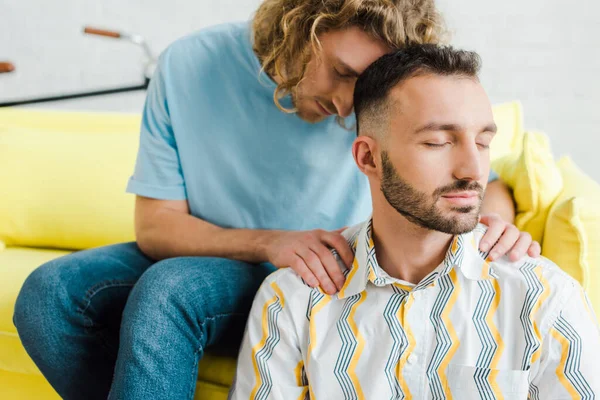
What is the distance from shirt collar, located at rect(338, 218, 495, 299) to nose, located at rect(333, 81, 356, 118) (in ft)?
0.75

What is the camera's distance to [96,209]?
197 cm

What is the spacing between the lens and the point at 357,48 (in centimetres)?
119

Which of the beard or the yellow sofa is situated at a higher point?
the beard

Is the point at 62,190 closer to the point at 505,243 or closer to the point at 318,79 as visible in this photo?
the point at 318,79

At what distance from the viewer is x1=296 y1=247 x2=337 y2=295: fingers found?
3.71 feet

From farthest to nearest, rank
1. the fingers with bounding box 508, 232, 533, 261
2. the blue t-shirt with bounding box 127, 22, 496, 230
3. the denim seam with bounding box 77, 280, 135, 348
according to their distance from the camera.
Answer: the blue t-shirt with bounding box 127, 22, 496, 230
the denim seam with bounding box 77, 280, 135, 348
the fingers with bounding box 508, 232, 533, 261

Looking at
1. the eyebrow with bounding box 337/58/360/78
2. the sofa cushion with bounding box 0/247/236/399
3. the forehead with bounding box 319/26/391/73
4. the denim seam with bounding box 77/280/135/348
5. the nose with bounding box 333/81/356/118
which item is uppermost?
the forehead with bounding box 319/26/391/73

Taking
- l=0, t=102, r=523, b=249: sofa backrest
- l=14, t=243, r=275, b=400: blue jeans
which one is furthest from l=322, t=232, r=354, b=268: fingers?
l=0, t=102, r=523, b=249: sofa backrest

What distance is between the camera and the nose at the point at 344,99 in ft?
4.06

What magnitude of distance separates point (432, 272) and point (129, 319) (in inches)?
20.6

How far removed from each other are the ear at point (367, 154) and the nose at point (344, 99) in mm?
134

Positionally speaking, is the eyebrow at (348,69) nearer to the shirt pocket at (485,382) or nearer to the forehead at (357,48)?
the forehead at (357,48)

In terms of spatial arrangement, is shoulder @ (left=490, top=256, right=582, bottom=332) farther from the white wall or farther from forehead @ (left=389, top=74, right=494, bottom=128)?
the white wall

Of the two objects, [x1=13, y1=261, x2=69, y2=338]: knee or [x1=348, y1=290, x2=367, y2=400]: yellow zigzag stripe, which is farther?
[x1=13, y1=261, x2=69, y2=338]: knee
